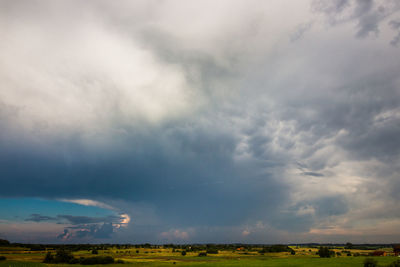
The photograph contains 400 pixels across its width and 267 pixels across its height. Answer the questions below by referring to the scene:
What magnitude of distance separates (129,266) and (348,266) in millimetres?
79708

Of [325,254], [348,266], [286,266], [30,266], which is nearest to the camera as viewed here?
[348,266]

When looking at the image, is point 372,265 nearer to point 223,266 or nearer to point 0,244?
point 223,266

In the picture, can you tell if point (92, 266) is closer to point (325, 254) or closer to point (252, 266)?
point (252, 266)

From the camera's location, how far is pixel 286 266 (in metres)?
84.9

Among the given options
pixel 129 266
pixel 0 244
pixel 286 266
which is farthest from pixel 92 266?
pixel 0 244

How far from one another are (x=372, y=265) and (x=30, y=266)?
111058 millimetres

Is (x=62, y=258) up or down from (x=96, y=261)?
up

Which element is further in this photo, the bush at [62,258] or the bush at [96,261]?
the bush at [62,258]

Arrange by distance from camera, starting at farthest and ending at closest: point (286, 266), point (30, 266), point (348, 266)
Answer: point (30, 266) < point (286, 266) < point (348, 266)

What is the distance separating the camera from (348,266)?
74438 mm

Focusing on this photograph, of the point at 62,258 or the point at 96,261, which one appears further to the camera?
the point at 62,258

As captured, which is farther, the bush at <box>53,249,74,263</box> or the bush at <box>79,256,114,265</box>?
the bush at <box>53,249,74,263</box>

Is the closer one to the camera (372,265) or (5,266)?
(372,265)

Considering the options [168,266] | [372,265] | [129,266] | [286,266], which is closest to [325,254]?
[286,266]
